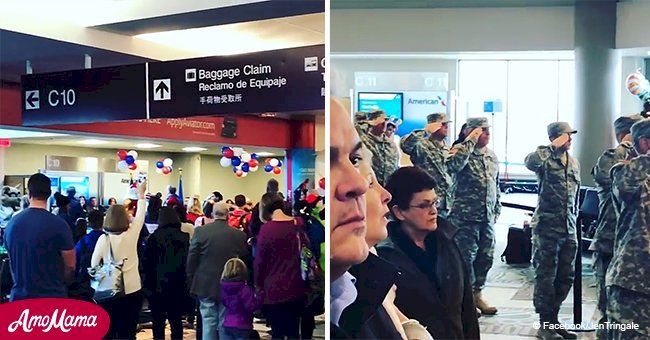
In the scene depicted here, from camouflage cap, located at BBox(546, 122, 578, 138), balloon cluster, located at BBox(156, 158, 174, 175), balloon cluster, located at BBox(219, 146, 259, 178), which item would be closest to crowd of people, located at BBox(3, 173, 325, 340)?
balloon cluster, located at BBox(156, 158, 174, 175)

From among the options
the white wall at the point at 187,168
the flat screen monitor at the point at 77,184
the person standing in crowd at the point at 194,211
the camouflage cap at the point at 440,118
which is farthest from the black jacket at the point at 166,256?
the camouflage cap at the point at 440,118

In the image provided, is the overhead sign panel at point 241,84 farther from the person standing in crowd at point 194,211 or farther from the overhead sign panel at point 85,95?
the person standing in crowd at point 194,211

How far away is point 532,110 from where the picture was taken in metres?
3.34

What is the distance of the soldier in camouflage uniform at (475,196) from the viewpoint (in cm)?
338

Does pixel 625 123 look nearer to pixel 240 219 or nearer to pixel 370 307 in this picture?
pixel 370 307

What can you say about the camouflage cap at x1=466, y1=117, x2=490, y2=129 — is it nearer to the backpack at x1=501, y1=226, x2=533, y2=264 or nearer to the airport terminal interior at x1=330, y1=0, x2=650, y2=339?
the airport terminal interior at x1=330, y1=0, x2=650, y2=339

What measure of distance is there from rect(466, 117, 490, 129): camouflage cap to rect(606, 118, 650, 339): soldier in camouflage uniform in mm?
578

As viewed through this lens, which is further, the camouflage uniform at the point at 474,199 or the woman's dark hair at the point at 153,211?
the woman's dark hair at the point at 153,211

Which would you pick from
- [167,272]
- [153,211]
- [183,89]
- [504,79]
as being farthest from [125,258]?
[504,79]

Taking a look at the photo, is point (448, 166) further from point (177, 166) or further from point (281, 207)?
point (177, 166)

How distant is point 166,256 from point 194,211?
0.61m

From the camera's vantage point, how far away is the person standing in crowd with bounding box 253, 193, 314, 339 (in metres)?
5.13

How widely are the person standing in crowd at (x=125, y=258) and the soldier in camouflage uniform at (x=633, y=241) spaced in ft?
10.9

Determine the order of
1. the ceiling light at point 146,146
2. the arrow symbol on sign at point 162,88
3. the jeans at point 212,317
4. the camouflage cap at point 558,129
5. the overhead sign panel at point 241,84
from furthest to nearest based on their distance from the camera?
the ceiling light at point 146,146 → the jeans at point 212,317 → the arrow symbol on sign at point 162,88 → the overhead sign panel at point 241,84 → the camouflage cap at point 558,129
